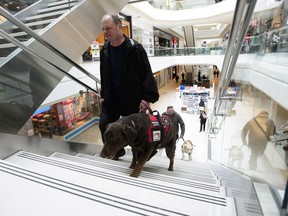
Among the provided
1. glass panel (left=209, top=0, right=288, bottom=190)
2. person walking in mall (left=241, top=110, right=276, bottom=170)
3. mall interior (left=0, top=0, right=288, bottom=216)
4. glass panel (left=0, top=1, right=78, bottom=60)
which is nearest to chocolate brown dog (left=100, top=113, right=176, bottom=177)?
mall interior (left=0, top=0, right=288, bottom=216)

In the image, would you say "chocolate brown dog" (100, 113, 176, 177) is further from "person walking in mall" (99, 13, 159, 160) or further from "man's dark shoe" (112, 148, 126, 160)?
"man's dark shoe" (112, 148, 126, 160)

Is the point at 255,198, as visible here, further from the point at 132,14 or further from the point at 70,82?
the point at 132,14

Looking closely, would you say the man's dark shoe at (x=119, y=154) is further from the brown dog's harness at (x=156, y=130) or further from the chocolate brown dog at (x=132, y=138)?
the brown dog's harness at (x=156, y=130)

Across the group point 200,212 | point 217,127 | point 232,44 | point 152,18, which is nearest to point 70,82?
point 232,44

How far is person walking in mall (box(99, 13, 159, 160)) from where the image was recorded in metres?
2.20

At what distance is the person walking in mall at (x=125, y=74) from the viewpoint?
2.20 meters

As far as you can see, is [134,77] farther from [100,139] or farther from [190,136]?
[190,136]

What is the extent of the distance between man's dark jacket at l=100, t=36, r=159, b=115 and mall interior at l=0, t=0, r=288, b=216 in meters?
0.67

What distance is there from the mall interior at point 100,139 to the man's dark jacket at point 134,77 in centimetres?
67

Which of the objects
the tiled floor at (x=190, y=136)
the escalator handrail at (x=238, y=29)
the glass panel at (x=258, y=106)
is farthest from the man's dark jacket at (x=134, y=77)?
the tiled floor at (x=190, y=136)

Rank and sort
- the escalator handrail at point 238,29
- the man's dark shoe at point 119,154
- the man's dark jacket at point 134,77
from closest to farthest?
the escalator handrail at point 238,29 < the man's dark jacket at point 134,77 < the man's dark shoe at point 119,154

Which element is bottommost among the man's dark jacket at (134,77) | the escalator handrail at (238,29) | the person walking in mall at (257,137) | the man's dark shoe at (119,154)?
the man's dark shoe at (119,154)

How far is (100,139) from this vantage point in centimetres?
367

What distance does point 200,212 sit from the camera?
108cm
